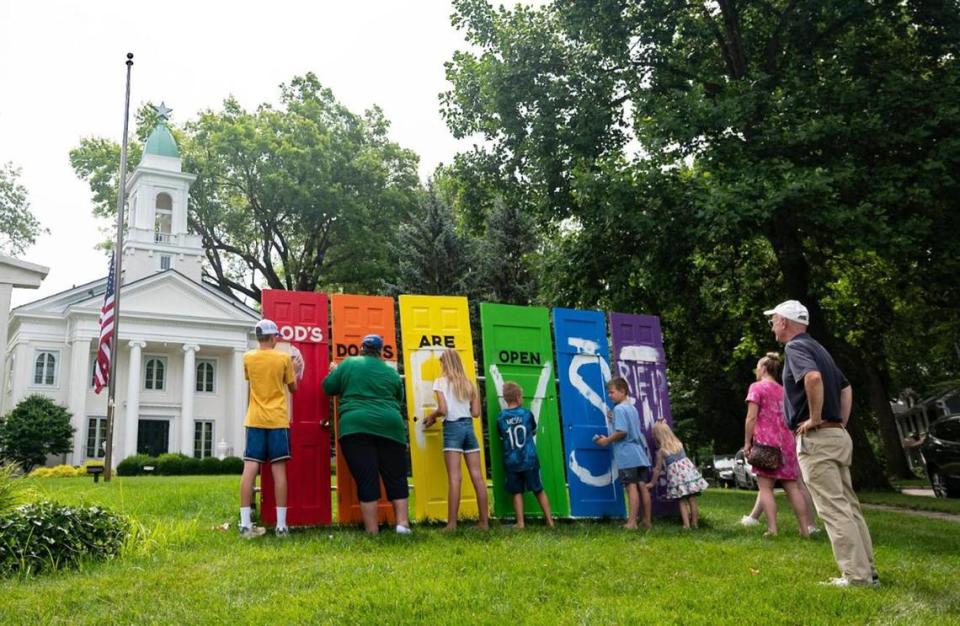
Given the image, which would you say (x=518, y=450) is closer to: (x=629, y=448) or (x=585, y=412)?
(x=629, y=448)

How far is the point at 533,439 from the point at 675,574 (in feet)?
10.1

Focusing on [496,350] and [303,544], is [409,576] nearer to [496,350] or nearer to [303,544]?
[303,544]

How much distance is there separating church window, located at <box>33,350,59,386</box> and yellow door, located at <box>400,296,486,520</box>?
31.8m

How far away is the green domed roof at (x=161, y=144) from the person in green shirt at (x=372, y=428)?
3706 centimetres

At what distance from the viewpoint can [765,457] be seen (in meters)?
8.33

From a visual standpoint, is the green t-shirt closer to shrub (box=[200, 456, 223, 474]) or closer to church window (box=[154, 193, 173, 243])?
shrub (box=[200, 456, 223, 474])

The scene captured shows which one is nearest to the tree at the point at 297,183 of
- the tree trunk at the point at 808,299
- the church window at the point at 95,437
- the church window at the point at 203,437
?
the church window at the point at 203,437

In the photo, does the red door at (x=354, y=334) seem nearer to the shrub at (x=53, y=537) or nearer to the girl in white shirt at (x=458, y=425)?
the girl in white shirt at (x=458, y=425)

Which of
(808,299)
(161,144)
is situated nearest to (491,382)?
(808,299)

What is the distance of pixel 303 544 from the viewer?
6.80m

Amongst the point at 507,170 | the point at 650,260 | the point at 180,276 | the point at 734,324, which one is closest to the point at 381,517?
the point at 650,260

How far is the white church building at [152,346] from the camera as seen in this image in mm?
34750

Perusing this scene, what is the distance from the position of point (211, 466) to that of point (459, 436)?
26.9 meters

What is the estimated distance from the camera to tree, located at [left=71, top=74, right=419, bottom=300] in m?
42.0
